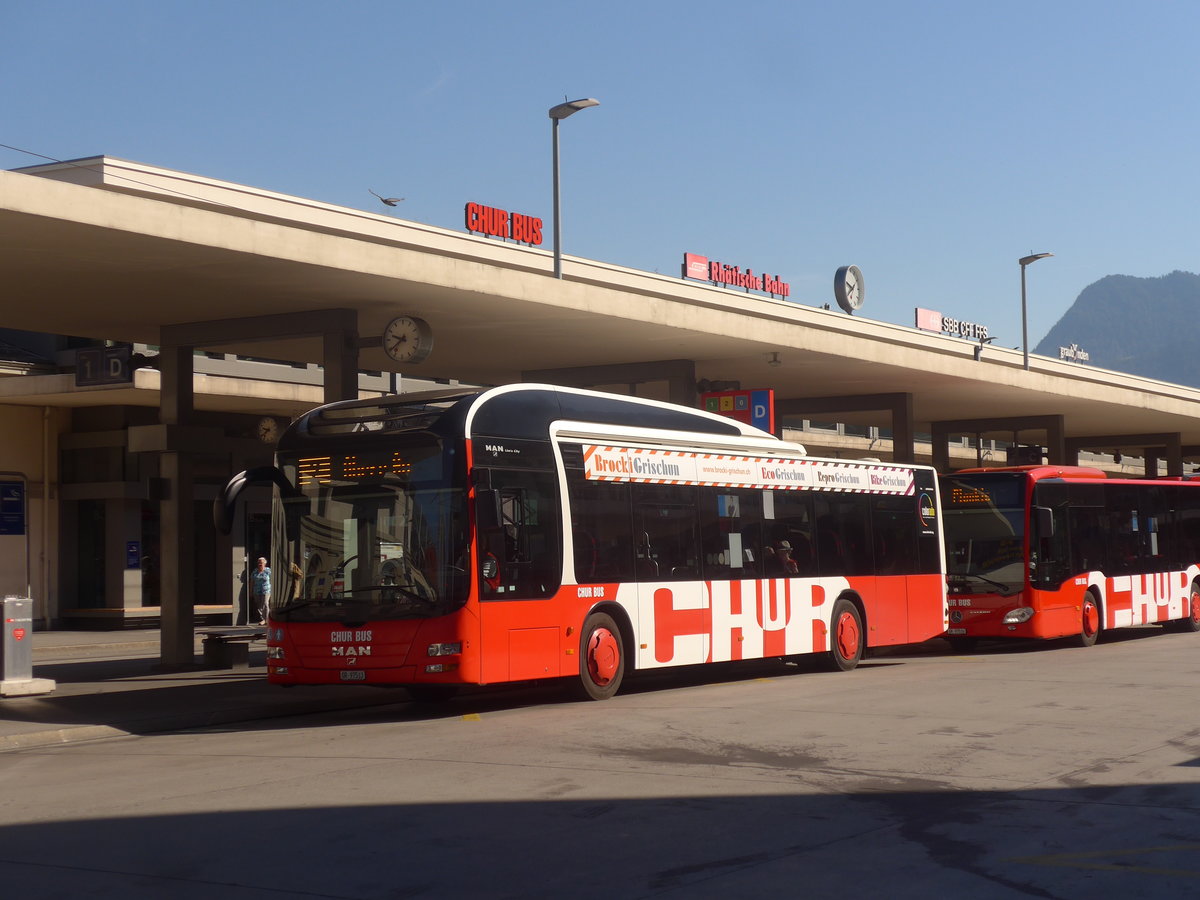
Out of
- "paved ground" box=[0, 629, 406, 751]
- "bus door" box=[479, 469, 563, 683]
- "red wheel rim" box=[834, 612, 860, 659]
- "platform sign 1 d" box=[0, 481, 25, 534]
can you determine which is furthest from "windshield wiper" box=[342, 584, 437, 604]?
"platform sign 1 d" box=[0, 481, 25, 534]

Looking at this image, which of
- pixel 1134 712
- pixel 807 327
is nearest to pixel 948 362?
pixel 807 327

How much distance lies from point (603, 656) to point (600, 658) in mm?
72

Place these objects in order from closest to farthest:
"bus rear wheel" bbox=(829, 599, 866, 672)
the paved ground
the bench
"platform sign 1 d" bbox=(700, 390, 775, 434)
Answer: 1. the paved ground
2. "bus rear wheel" bbox=(829, 599, 866, 672)
3. the bench
4. "platform sign 1 d" bbox=(700, 390, 775, 434)

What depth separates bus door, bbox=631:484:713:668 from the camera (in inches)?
663

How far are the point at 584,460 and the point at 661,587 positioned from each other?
199cm

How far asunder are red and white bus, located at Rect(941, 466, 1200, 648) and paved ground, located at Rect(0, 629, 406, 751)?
10618 millimetres

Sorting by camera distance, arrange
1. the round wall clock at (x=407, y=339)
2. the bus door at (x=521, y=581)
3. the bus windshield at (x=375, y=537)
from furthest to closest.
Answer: the round wall clock at (x=407, y=339), the bus door at (x=521, y=581), the bus windshield at (x=375, y=537)

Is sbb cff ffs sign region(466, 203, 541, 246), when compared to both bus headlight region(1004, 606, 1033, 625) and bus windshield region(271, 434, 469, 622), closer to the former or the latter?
bus headlight region(1004, 606, 1033, 625)

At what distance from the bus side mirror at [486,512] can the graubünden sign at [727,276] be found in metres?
33.9

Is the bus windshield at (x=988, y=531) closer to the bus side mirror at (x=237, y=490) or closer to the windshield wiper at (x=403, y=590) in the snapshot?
the windshield wiper at (x=403, y=590)

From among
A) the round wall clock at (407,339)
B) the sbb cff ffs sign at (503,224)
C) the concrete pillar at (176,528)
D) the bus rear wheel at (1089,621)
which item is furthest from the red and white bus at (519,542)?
the sbb cff ffs sign at (503,224)

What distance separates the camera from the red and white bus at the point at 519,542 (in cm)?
1441

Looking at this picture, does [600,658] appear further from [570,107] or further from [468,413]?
[570,107]

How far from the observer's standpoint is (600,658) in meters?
16.1
